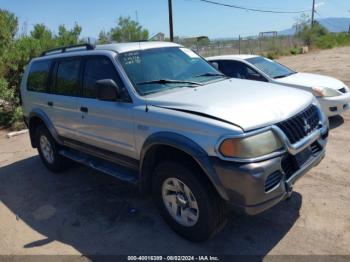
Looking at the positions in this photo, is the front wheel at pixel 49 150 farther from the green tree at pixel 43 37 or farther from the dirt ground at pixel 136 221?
the green tree at pixel 43 37

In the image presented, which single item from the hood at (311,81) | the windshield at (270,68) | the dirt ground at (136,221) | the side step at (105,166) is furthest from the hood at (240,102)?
the windshield at (270,68)

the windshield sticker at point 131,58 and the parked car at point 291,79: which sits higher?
the windshield sticker at point 131,58

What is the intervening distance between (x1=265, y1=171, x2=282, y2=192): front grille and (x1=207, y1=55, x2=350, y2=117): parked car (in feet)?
15.2

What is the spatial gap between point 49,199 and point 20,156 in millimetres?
2801

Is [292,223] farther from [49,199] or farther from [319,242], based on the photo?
[49,199]

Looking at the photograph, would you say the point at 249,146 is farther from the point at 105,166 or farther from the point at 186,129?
the point at 105,166

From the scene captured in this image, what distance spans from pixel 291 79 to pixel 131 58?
4.66 metres

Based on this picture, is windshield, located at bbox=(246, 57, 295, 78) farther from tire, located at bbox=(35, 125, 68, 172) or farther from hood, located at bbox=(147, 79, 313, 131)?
tire, located at bbox=(35, 125, 68, 172)

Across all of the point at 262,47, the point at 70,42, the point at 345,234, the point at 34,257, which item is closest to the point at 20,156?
the point at 34,257

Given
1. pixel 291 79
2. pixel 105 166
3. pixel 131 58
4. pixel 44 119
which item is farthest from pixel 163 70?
pixel 291 79

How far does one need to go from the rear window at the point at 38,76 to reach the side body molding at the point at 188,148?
285 centimetres

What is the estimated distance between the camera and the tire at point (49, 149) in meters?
5.96

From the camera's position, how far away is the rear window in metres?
5.78

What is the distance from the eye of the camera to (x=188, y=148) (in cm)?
326
